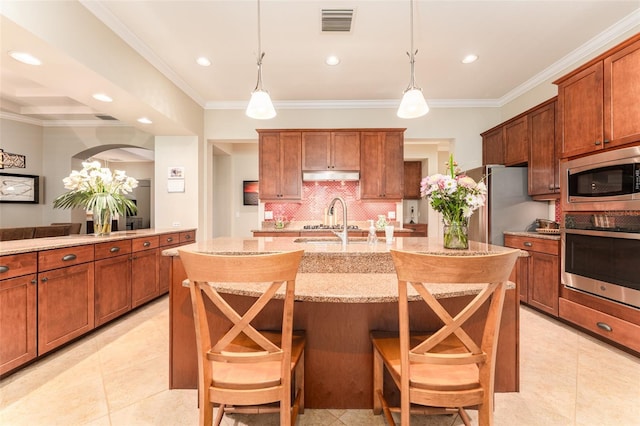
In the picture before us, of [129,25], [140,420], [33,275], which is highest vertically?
[129,25]

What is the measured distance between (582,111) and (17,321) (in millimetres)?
4762

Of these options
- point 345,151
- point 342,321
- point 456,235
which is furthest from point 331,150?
point 342,321

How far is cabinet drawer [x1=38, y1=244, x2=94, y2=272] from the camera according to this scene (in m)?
2.10

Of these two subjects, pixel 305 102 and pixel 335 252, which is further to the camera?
pixel 305 102

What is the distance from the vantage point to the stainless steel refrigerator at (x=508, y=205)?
11.8 feet

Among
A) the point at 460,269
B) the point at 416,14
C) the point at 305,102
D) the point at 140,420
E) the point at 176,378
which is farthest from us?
the point at 305,102

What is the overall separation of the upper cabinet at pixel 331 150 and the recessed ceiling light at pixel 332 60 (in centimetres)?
122

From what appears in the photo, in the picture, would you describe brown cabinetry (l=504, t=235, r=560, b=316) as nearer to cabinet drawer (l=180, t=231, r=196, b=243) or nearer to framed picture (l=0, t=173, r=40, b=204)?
cabinet drawer (l=180, t=231, r=196, b=243)

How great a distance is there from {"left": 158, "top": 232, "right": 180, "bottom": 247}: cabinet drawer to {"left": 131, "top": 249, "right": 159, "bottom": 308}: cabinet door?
0.17 metres

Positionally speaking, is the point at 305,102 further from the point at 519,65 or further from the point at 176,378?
the point at 176,378

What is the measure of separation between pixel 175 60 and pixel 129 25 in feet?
2.13

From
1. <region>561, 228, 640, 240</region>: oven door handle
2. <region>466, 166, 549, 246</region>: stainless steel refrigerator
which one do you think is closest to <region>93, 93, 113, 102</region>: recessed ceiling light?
<region>466, 166, 549, 246</region>: stainless steel refrigerator

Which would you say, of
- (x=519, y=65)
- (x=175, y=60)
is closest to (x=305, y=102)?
(x=175, y=60)

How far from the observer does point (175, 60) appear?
Result: 3.34 metres
